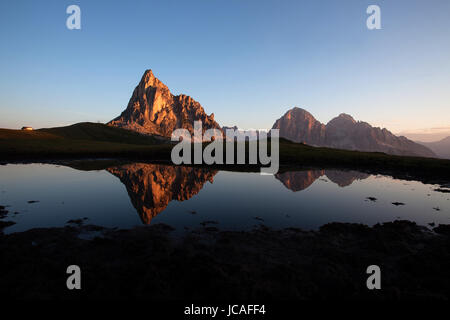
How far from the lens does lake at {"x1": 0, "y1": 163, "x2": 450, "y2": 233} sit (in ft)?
60.0

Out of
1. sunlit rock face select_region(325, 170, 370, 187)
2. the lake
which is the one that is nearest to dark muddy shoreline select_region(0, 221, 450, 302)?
the lake

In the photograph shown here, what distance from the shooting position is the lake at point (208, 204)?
720 inches

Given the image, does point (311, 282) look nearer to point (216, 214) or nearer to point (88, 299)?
point (88, 299)

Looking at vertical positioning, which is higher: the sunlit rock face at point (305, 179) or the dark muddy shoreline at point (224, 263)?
the sunlit rock face at point (305, 179)

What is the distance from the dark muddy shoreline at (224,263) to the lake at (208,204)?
94.5 inches

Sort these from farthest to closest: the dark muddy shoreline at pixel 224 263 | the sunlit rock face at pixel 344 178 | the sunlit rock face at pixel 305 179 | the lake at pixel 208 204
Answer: the sunlit rock face at pixel 344 178, the sunlit rock face at pixel 305 179, the lake at pixel 208 204, the dark muddy shoreline at pixel 224 263

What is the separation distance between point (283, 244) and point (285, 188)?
19153 mm

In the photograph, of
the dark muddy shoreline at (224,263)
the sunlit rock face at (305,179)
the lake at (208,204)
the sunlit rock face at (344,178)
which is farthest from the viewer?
the sunlit rock face at (344,178)

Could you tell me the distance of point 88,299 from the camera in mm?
8375

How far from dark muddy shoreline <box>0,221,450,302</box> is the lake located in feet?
7.88

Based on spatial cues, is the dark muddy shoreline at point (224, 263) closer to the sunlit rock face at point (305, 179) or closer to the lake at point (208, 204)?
the lake at point (208, 204)

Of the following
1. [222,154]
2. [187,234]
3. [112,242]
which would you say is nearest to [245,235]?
[187,234]

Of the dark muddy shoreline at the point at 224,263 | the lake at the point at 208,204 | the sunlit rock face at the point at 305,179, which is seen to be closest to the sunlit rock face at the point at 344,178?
the sunlit rock face at the point at 305,179

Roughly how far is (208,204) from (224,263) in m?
12.6
